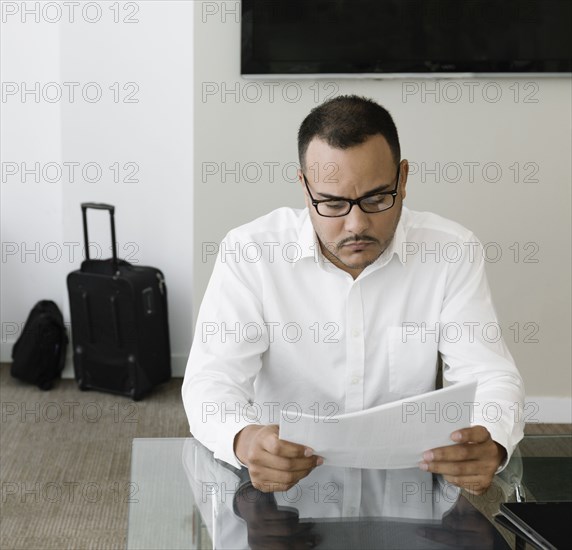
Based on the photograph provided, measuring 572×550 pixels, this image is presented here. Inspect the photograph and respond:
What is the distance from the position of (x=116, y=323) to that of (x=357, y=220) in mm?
2059

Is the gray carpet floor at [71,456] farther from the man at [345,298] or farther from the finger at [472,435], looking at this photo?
the finger at [472,435]

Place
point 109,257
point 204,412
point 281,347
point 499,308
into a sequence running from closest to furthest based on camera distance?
point 204,412 < point 281,347 < point 499,308 < point 109,257

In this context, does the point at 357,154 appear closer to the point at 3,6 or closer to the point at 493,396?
the point at 493,396

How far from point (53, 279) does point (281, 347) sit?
2.46 m

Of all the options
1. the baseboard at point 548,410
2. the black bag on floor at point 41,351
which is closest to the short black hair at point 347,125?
the baseboard at point 548,410

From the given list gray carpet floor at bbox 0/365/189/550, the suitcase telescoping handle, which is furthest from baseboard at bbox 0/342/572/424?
the suitcase telescoping handle

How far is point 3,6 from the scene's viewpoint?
3879 millimetres

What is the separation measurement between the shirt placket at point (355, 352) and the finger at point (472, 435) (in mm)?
444

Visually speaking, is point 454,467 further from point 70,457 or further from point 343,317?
point 70,457

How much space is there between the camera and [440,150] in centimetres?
313

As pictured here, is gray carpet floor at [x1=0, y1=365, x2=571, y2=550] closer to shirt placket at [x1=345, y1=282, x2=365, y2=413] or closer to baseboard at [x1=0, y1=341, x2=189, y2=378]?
baseboard at [x1=0, y1=341, x2=189, y2=378]

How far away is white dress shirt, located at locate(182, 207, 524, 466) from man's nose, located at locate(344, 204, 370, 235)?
0.53 feet

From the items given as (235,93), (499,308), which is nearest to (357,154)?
(235,93)

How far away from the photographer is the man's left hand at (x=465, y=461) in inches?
57.2
